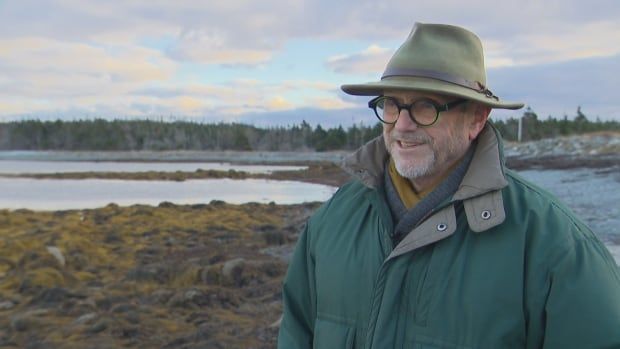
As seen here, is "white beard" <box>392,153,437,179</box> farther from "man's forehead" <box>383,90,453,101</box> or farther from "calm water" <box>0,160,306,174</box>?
"calm water" <box>0,160,306,174</box>

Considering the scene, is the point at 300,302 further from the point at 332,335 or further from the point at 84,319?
the point at 84,319

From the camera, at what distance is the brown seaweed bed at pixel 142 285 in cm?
713

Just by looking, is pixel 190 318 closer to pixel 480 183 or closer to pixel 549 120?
pixel 480 183

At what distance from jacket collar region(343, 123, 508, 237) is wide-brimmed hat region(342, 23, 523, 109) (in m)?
0.13

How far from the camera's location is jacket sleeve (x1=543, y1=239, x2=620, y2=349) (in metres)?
1.97

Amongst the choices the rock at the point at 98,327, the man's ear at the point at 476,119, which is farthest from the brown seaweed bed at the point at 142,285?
the man's ear at the point at 476,119

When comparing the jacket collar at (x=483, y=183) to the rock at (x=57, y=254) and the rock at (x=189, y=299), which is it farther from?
the rock at (x=57, y=254)

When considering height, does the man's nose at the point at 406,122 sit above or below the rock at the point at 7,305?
above

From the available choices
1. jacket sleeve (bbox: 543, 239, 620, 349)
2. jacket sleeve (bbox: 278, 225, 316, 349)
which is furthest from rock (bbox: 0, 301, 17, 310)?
jacket sleeve (bbox: 543, 239, 620, 349)

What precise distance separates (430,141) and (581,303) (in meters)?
0.66

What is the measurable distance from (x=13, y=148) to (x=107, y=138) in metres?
17.9

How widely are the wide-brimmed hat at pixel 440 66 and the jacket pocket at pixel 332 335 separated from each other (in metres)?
0.80

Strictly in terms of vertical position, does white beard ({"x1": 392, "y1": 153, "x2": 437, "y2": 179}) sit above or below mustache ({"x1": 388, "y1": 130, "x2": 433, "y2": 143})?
below

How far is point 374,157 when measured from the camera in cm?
251
